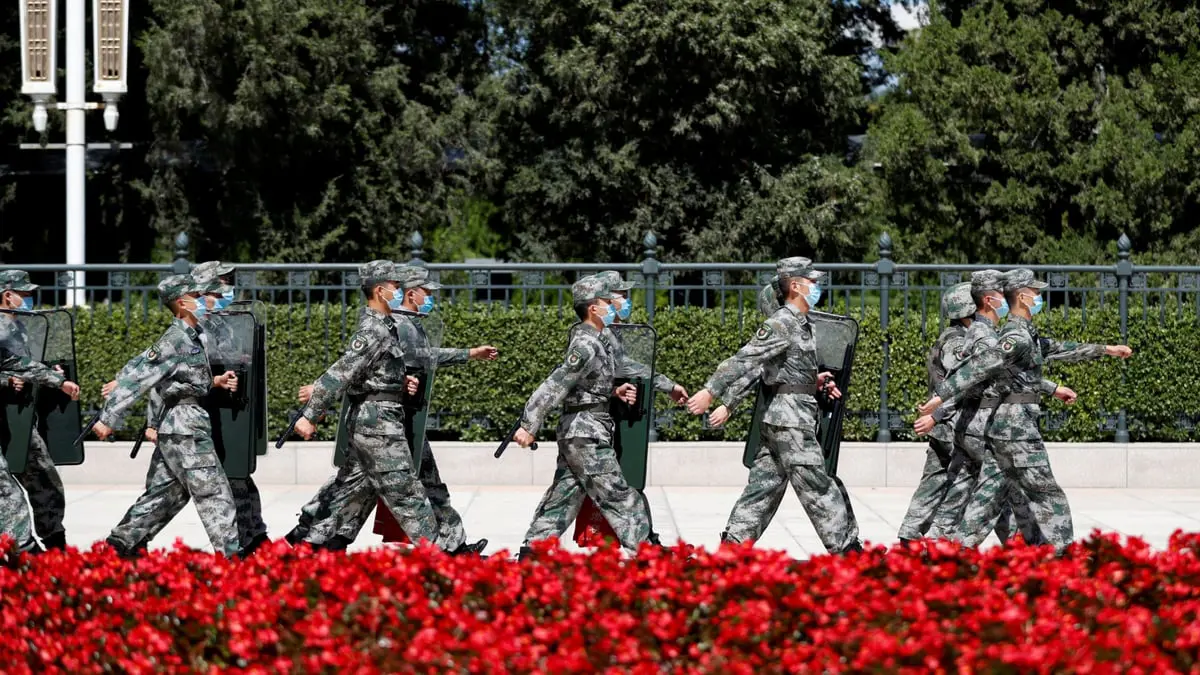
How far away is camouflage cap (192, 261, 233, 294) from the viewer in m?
8.33

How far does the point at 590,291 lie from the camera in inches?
320

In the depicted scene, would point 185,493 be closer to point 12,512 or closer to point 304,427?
point 304,427

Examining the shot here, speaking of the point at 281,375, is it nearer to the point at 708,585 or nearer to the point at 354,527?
the point at 354,527

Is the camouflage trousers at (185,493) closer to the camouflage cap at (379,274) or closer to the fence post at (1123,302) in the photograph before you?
the camouflage cap at (379,274)

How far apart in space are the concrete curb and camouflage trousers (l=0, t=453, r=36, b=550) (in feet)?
15.1

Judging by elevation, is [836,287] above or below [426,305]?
above

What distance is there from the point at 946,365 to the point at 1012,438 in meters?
1.11

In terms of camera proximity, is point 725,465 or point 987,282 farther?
point 725,465

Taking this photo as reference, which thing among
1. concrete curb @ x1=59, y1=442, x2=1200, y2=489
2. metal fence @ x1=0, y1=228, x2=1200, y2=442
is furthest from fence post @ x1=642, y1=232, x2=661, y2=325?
concrete curb @ x1=59, y1=442, x2=1200, y2=489

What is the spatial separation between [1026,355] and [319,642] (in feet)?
16.5

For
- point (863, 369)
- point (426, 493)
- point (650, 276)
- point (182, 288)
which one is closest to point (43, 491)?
point (182, 288)

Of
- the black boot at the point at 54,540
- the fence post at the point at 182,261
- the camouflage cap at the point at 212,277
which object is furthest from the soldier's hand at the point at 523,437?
the fence post at the point at 182,261

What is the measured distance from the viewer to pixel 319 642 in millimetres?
4449

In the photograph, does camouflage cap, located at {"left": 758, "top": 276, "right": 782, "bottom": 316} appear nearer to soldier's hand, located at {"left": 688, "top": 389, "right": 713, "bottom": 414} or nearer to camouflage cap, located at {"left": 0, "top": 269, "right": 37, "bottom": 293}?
soldier's hand, located at {"left": 688, "top": 389, "right": 713, "bottom": 414}
